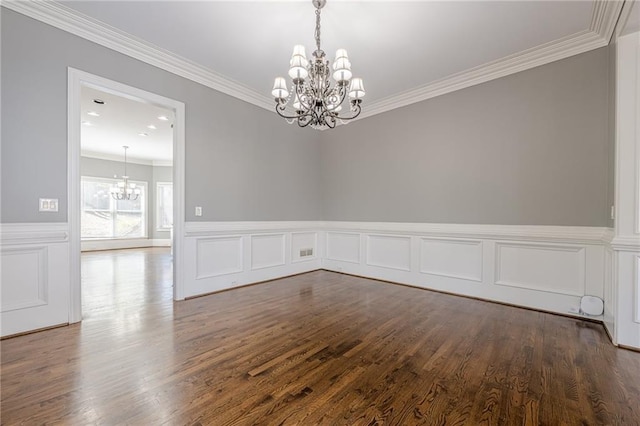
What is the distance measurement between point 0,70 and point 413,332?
14.7ft

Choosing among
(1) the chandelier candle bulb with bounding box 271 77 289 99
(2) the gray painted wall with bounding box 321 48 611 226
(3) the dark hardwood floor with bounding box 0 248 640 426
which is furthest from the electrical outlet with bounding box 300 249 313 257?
(1) the chandelier candle bulb with bounding box 271 77 289 99

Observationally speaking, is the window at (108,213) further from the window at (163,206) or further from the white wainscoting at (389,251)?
the white wainscoting at (389,251)

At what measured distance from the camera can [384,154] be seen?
4.77 m

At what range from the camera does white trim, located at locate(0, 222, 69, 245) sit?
251 centimetres

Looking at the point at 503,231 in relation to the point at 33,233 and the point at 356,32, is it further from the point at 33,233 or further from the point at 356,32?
the point at 33,233

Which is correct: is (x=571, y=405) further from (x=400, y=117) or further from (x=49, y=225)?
(x=49, y=225)

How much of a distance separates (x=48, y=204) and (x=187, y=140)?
1.60m

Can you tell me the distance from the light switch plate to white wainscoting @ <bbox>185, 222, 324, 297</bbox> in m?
1.31

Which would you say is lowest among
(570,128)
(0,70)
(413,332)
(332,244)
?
(413,332)

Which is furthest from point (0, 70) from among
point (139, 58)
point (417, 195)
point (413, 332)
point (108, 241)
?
point (108, 241)

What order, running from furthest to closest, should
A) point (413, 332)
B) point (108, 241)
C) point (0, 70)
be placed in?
point (108, 241) < point (413, 332) < point (0, 70)

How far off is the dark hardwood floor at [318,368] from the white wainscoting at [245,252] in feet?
1.94

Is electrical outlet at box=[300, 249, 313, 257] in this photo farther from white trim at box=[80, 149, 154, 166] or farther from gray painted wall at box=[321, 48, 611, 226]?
white trim at box=[80, 149, 154, 166]

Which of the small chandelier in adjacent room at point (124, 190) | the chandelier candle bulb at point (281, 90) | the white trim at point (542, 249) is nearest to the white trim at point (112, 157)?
the small chandelier in adjacent room at point (124, 190)
